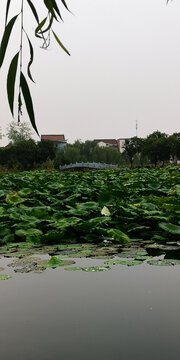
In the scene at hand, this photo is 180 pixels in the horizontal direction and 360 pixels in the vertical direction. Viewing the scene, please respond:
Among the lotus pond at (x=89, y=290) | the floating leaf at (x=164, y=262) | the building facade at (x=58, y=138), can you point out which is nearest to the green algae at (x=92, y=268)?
the lotus pond at (x=89, y=290)

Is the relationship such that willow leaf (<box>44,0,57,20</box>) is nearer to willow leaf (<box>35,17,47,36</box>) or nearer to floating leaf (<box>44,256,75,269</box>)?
willow leaf (<box>35,17,47,36</box>)

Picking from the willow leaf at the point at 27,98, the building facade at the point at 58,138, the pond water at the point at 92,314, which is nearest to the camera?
the pond water at the point at 92,314

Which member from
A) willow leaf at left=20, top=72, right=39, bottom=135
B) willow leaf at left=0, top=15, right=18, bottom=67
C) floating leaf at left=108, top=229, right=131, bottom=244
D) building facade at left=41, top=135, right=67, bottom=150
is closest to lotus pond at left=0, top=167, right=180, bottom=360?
floating leaf at left=108, top=229, right=131, bottom=244

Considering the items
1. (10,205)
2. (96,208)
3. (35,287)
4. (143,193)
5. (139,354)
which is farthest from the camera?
(143,193)

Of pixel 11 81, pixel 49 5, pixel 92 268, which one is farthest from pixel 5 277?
pixel 49 5

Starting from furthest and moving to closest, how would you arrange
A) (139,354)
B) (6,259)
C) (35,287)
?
(6,259), (35,287), (139,354)

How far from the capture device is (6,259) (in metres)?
2.32

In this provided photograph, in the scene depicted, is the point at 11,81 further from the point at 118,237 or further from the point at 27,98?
the point at 118,237

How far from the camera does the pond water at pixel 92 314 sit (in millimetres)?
1161

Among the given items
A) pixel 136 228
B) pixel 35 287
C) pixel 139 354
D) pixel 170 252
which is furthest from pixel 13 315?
pixel 136 228

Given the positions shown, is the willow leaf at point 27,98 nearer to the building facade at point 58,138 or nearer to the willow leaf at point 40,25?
the willow leaf at point 40,25

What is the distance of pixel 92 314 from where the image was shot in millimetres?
1436

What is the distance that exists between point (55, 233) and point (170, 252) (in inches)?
31.9

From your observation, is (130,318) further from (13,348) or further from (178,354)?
(13,348)
